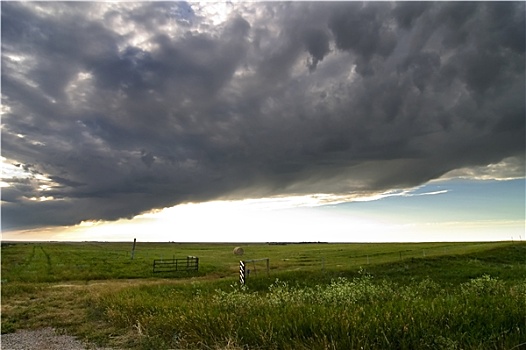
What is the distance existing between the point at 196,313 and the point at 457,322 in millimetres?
5755

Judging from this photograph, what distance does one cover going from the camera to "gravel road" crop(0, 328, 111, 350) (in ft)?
34.6

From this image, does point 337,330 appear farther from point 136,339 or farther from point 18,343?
point 18,343

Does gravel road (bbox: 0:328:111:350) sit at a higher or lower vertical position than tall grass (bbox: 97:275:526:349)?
lower

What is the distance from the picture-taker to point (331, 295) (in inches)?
433

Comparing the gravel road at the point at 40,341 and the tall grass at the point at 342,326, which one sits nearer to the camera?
the tall grass at the point at 342,326

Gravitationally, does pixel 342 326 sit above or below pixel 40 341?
above

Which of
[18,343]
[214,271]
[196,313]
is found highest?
[196,313]

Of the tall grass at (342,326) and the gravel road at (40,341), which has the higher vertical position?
the tall grass at (342,326)

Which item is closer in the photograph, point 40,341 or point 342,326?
point 342,326

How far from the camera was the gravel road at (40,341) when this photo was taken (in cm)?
1056

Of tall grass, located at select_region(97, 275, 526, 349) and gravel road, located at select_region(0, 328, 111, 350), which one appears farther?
gravel road, located at select_region(0, 328, 111, 350)

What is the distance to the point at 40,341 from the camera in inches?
457

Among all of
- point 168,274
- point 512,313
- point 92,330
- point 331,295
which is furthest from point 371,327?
point 168,274

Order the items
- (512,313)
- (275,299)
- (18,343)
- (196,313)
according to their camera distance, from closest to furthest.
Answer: (512,313)
(196,313)
(275,299)
(18,343)
